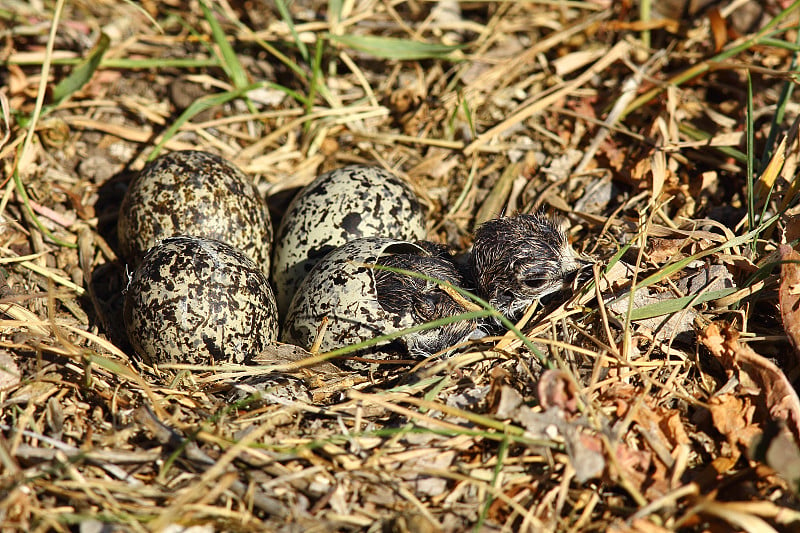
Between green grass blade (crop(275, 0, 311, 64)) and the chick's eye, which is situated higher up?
green grass blade (crop(275, 0, 311, 64))

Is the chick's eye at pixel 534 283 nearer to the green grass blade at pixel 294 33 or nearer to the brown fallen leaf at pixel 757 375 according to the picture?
the brown fallen leaf at pixel 757 375

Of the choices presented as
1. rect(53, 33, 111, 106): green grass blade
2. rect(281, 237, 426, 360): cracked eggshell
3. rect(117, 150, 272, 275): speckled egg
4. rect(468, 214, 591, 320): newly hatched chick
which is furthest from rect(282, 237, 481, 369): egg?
rect(53, 33, 111, 106): green grass blade

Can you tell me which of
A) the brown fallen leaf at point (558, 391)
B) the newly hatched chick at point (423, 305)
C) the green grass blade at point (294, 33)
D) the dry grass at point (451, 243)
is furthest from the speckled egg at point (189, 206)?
the brown fallen leaf at point (558, 391)

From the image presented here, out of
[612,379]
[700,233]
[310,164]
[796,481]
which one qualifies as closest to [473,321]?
[612,379]

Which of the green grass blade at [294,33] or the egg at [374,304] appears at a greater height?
the green grass blade at [294,33]

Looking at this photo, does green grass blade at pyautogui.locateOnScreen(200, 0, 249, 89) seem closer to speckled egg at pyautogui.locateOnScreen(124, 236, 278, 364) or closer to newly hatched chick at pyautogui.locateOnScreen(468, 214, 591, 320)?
speckled egg at pyautogui.locateOnScreen(124, 236, 278, 364)
